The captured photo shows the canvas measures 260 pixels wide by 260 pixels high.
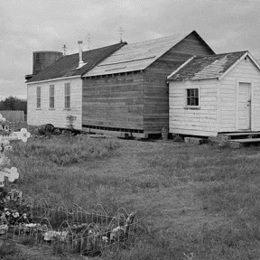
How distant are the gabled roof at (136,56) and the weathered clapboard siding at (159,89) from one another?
0.31m

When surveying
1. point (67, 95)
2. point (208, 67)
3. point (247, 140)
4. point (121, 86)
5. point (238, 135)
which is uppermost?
point (208, 67)

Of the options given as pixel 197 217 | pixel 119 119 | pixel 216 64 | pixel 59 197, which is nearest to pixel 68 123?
pixel 119 119

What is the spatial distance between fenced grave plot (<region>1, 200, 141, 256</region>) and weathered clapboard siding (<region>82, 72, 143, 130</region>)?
13.1 metres

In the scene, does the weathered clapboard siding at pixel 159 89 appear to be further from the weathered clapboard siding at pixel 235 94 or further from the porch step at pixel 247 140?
the porch step at pixel 247 140

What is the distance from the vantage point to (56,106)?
1066 inches

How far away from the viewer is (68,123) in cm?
2567

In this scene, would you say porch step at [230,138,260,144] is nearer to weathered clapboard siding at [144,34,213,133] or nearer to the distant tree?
weathered clapboard siding at [144,34,213,133]

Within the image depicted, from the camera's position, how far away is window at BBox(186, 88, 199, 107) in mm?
18984

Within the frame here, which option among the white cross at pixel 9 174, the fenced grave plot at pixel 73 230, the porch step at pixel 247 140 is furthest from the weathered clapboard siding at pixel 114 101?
the white cross at pixel 9 174

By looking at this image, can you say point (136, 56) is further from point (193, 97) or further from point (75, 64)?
point (75, 64)

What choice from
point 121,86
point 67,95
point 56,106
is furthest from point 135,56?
point 56,106

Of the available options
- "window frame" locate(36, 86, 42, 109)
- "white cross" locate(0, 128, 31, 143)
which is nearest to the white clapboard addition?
"window frame" locate(36, 86, 42, 109)

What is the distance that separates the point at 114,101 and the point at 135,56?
7.71ft

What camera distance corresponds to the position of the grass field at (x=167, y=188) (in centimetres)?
580
